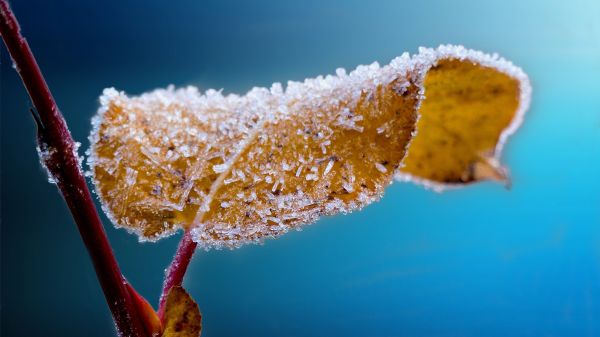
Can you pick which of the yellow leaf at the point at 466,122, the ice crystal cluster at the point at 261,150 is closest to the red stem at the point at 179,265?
the ice crystal cluster at the point at 261,150

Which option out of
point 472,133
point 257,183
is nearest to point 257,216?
point 257,183

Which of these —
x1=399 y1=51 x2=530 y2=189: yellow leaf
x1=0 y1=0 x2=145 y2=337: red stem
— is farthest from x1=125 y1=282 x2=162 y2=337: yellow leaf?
x1=399 y1=51 x2=530 y2=189: yellow leaf

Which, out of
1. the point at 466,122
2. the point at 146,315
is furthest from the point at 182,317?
the point at 466,122

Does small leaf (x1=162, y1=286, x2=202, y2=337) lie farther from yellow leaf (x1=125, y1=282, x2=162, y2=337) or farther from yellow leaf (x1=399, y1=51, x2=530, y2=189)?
yellow leaf (x1=399, y1=51, x2=530, y2=189)

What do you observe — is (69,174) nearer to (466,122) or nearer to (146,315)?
(146,315)

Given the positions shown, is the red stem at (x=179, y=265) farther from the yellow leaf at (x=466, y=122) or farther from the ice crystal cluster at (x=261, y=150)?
the yellow leaf at (x=466, y=122)
